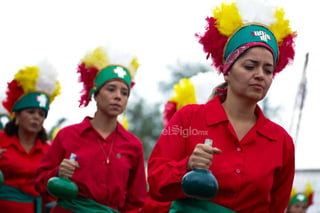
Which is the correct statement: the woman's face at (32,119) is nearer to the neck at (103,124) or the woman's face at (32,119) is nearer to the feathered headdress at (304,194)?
the neck at (103,124)

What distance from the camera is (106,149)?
7.72 metres

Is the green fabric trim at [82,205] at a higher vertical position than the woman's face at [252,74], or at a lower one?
lower

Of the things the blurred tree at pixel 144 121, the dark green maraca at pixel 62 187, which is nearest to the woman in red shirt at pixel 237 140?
the dark green maraca at pixel 62 187

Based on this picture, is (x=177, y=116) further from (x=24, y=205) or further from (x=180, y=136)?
(x=24, y=205)

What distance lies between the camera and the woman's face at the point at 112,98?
7.91 meters

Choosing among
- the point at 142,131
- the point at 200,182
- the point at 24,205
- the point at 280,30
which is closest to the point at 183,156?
the point at 200,182

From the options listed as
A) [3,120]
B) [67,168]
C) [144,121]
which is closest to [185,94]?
[67,168]

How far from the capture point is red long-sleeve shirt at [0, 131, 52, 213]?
31.1 feet

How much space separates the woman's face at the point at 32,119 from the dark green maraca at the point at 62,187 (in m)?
Result: 2.94

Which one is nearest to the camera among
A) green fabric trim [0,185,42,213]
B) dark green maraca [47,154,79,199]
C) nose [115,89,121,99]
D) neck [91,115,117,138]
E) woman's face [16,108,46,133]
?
dark green maraca [47,154,79,199]

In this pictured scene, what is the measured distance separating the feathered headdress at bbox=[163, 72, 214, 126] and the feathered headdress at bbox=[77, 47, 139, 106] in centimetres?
72

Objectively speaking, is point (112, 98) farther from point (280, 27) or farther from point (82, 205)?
point (280, 27)

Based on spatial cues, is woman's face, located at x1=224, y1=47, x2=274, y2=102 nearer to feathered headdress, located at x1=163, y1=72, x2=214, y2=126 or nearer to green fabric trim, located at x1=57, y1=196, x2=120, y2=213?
green fabric trim, located at x1=57, y1=196, x2=120, y2=213

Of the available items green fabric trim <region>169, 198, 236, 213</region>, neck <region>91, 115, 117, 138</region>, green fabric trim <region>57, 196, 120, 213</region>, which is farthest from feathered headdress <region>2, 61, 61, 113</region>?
green fabric trim <region>169, 198, 236, 213</region>
